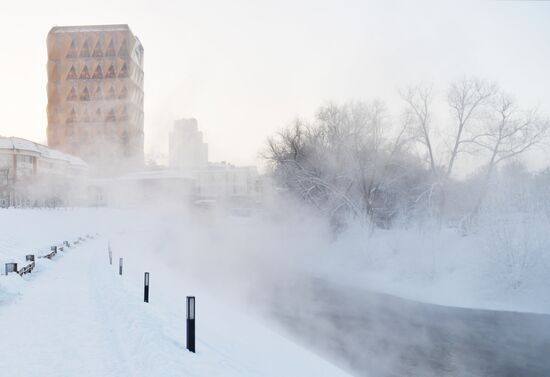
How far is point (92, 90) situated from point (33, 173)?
58662 millimetres

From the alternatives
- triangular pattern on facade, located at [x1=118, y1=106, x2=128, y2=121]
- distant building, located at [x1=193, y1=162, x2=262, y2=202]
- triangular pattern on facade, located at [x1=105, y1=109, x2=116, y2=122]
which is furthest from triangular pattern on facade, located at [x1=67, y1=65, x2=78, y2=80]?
distant building, located at [x1=193, y1=162, x2=262, y2=202]

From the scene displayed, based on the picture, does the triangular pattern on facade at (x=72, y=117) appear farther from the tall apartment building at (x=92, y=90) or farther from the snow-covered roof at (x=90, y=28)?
the snow-covered roof at (x=90, y=28)

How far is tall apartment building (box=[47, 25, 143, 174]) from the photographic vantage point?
97562mm

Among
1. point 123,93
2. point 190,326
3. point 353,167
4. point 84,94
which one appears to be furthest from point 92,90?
point 190,326

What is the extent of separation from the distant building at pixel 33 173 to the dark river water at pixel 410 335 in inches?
1100

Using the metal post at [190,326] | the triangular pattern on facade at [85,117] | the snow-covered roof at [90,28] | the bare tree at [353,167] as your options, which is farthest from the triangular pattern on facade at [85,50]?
the metal post at [190,326]

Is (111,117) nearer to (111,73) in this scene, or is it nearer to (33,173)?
(111,73)

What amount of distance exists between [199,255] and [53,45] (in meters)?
85.0

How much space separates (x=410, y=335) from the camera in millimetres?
15320

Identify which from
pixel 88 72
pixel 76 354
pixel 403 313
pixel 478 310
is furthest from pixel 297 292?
pixel 88 72

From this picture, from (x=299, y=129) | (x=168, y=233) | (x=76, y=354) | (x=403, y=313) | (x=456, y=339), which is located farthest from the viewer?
(x=168, y=233)

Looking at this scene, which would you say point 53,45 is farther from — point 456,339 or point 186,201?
point 456,339

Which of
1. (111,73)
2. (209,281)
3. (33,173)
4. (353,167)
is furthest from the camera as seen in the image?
(111,73)

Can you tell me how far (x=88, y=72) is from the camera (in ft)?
322
